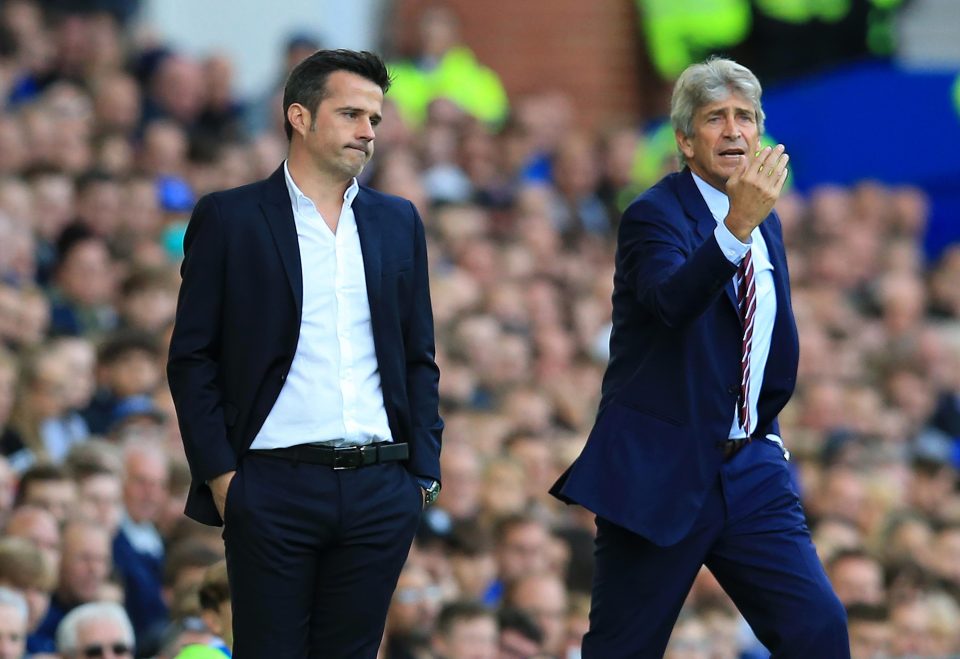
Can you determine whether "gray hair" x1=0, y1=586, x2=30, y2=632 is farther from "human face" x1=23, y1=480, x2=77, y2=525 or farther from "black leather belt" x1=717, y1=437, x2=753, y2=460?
"black leather belt" x1=717, y1=437, x2=753, y2=460

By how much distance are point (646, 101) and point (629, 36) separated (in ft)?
1.93

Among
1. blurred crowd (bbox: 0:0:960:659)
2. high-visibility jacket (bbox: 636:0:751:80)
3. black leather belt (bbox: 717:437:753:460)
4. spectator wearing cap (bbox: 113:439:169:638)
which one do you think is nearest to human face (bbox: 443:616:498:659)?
blurred crowd (bbox: 0:0:960:659)

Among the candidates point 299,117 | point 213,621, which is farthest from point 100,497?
point 299,117

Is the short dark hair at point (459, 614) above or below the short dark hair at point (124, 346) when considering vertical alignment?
below

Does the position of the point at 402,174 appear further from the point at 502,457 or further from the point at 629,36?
the point at 629,36

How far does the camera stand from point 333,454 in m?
4.64

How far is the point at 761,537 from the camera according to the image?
4902 millimetres

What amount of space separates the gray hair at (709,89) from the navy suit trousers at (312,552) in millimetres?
1188

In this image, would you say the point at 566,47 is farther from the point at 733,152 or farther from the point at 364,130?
the point at 364,130

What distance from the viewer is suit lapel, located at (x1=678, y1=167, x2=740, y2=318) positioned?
4965 millimetres

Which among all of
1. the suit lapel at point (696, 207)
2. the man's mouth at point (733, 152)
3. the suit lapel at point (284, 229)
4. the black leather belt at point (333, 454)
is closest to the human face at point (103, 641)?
the black leather belt at point (333, 454)

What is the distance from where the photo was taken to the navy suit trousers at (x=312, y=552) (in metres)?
4.60

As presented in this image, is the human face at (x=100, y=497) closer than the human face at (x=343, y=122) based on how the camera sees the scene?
No

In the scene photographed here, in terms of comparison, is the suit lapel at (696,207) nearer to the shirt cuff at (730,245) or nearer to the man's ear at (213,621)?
the shirt cuff at (730,245)
